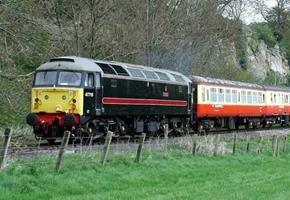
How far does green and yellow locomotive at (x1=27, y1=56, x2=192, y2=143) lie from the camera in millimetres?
21078

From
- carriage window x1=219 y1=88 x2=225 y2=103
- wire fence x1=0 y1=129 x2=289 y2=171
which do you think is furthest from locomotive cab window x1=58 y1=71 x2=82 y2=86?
carriage window x1=219 y1=88 x2=225 y2=103

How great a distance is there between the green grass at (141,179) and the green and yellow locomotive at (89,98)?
14.5 feet

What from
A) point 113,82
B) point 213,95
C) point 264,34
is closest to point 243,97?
point 213,95

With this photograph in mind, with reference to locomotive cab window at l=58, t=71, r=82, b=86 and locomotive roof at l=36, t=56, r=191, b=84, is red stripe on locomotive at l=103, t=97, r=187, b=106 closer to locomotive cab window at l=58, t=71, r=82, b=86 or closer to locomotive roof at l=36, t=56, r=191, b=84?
locomotive roof at l=36, t=56, r=191, b=84

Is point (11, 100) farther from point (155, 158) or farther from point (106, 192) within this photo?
point (106, 192)

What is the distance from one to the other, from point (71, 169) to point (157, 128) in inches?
524

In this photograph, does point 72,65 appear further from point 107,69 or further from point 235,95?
point 235,95

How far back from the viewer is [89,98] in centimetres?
2142

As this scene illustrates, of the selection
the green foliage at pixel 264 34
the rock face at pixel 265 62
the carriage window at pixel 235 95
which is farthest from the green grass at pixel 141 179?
the green foliage at pixel 264 34

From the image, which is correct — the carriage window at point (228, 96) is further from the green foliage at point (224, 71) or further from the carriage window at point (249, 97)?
the green foliage at point (224, 71)

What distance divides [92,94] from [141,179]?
27.1 ft

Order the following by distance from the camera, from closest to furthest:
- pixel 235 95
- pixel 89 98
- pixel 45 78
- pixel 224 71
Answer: pixel 89 98
pixel 45 78
pixel 235 95
pixel 224 71

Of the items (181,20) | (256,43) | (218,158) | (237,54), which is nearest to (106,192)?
(218,158)

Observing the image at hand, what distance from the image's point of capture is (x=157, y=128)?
26812mm
